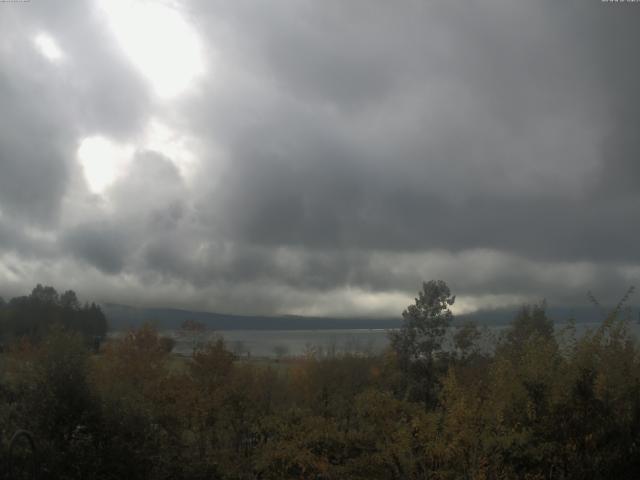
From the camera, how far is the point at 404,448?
68.4ft

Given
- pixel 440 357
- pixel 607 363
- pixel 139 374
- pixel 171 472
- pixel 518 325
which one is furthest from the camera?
pixel 518 325

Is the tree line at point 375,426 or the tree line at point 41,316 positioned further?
the tree line at point 41,316

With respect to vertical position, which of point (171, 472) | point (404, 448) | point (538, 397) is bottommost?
point (171, 472)

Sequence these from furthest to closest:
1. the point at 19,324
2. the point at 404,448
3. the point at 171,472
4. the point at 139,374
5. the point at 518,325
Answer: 1. the point at 19,324
2. the point at 518,325
3. the point at 139,374
4. the point at 171,472
5. the point at 404,448

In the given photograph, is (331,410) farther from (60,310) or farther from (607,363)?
(60,310)

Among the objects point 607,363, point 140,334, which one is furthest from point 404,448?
point 140,334

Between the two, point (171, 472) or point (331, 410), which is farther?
point (331, 410)

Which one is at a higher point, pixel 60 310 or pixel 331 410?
pixel 60 310

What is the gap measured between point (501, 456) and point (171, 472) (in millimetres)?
13343

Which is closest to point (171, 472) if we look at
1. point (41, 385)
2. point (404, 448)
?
point (41, 385)

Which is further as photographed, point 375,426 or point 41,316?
point 41,316

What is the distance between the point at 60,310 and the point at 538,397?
272 ft

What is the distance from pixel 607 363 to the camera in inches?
746

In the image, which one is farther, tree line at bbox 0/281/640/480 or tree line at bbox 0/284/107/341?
tree line at bbox 0/284/107/341
